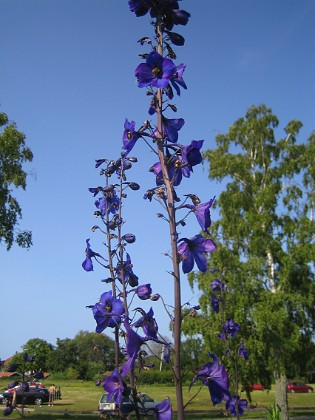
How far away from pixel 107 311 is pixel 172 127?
122 centimetres

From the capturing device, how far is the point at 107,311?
9.27 feet

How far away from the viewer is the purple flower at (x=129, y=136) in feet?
8.00

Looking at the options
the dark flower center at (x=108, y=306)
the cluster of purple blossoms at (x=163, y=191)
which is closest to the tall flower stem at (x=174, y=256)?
the cluster of purple blossoms at (x=163, y=191)

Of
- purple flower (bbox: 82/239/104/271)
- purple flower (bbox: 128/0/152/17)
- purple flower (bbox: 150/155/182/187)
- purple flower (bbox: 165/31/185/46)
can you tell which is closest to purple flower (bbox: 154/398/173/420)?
purple flower (bbox: 150/155/182/187)

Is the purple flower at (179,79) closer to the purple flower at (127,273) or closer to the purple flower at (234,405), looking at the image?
the purple flower at (127,273)

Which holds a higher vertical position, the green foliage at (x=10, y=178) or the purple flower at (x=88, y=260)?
the green foliage at (x=10, y=178)

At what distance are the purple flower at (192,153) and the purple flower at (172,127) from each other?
0.59ft

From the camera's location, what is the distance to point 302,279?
63.6 ft

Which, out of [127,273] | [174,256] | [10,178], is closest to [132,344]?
[174,256]

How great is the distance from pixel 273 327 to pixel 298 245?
375 centimetres

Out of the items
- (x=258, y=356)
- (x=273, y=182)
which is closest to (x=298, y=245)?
(x=273, y=182)

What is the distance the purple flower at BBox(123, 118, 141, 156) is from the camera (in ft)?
8.00

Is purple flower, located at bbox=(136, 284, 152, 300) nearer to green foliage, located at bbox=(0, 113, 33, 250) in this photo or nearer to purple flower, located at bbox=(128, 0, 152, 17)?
purple flower, located at bbox=(128, 0, 152, 17)

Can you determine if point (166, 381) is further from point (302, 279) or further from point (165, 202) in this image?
point (165, 202)
